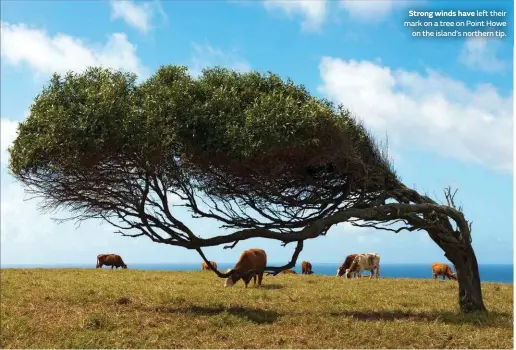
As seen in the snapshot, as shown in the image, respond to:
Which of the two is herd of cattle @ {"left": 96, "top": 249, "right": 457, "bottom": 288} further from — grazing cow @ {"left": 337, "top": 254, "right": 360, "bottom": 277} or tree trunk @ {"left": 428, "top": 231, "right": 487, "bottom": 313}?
tree trunk @ {"left": 428, "top": 231, "right": 487, "bottom": 313}

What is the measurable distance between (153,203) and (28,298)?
22.2ft

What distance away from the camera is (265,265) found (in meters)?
29.2

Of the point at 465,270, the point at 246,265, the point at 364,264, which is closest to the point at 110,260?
the point at 364,264

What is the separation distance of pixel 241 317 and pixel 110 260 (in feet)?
115

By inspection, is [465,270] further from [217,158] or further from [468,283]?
[217,158]

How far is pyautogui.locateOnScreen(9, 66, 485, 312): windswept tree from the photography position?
16.9 meters

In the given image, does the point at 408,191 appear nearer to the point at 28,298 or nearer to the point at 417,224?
the point at 417,224

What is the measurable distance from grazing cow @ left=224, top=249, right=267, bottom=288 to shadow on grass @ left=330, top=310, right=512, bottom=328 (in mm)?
6260

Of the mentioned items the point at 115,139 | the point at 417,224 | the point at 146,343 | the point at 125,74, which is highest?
the point at 125,74

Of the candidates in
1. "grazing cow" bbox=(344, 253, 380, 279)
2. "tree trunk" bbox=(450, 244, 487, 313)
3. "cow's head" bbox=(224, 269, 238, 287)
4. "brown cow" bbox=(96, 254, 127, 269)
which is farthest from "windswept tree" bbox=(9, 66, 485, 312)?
"brown cow" bbox=(96, 254, 127, 269)

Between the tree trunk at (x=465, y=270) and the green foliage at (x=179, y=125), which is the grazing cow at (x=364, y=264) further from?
the green foliage at (x=179, y=125)

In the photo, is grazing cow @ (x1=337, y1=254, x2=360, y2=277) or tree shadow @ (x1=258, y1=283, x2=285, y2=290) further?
grazing cow @ (x1=337, y1=254, x2=360, y2=277)

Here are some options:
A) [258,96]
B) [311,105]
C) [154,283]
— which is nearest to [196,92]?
[258,96]

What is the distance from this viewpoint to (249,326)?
16359mm
